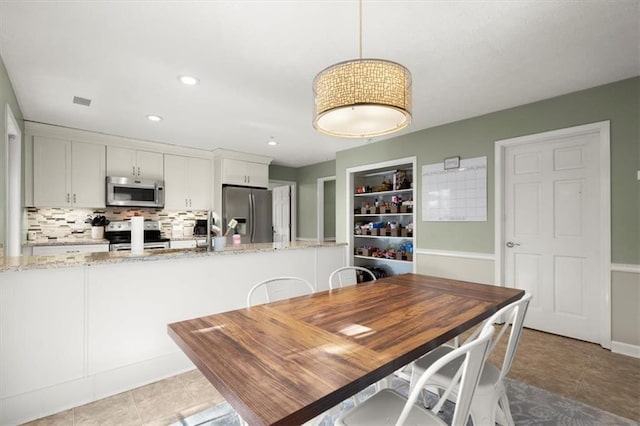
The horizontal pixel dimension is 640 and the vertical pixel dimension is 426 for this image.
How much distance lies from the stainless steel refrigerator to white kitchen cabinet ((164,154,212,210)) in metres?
0.36

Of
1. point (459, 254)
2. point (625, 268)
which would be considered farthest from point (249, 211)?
point (625, 268)

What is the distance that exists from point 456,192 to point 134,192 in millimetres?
4421

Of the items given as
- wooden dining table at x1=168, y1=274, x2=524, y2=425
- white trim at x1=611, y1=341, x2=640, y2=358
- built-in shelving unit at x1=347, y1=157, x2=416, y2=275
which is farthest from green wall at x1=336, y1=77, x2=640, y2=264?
wooden dining table at x1=168, y1=274, x2=524, y2=425

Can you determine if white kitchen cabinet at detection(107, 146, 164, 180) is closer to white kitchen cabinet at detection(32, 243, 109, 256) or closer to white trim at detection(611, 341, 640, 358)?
white kitchen cabinet at detection(32, 243, 109, 256)

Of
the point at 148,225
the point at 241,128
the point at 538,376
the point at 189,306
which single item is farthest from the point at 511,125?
the point at 148,225

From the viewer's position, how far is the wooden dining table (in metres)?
0.82

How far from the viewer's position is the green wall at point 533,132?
2.64m

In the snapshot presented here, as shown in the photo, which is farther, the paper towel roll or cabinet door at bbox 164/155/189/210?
cabinet door at bbox 164/155/189/210

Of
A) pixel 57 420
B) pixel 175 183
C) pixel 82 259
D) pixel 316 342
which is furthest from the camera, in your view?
pixel 175 183

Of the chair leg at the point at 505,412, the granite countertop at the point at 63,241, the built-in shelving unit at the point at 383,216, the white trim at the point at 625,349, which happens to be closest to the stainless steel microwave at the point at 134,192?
the granite countertop at the point at 63,241

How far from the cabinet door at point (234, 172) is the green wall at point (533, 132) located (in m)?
2.08

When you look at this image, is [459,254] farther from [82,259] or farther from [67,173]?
[67,173]

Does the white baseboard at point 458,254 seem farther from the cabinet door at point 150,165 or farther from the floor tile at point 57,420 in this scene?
the cabinet door at point 150,165

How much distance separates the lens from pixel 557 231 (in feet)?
10.2
